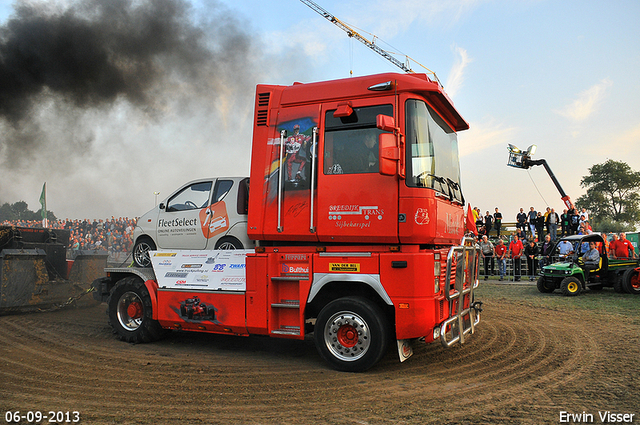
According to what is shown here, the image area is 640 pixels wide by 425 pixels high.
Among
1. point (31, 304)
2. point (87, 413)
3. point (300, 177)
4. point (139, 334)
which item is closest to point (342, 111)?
point (300, 177)

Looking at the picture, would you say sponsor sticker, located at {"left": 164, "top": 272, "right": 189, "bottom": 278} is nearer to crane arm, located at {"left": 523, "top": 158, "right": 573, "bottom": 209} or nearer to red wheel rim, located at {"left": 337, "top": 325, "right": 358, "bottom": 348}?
red wheel rim, located at {"left": 337, "top": 325, "right": 358, "bottom": 348}

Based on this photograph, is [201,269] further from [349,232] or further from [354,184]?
[354,184]

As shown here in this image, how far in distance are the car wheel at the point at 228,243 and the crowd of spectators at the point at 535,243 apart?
10772 millimetres

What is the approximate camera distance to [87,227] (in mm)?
21969

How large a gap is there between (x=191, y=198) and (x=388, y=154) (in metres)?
3.74

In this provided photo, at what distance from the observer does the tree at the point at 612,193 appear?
156 ft

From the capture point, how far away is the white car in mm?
6629

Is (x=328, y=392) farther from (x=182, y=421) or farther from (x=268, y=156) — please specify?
(x=268, y=156)

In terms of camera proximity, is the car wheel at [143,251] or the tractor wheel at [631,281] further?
the tractor wheel at [631,281]

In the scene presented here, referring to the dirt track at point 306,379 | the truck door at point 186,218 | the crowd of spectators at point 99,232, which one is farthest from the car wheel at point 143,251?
the crowd of spectators at point 99,232

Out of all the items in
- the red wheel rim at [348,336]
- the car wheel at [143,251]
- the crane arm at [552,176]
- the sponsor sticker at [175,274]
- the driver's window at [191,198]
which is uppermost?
the crane arm at [552,176]

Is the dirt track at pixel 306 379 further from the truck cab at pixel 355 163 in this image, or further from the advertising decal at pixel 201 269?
the truck cab at pixel 355 163

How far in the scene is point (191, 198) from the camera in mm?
7355

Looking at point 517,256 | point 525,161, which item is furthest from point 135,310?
point 525,161
